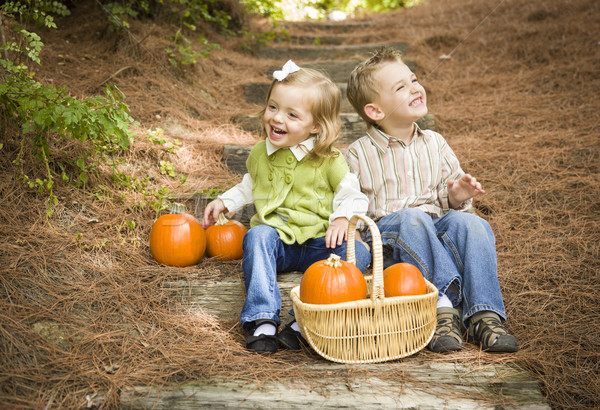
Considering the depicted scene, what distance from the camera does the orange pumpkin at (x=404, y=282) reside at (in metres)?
1.87

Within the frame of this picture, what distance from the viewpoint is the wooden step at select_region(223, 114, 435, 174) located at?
323 cm

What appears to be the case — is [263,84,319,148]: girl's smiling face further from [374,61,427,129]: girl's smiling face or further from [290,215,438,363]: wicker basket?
[290,215,438,363]: wicker basket


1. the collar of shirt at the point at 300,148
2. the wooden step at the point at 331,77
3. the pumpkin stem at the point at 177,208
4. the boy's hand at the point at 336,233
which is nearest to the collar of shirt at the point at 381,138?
the collar of shirt at the point at 300,148

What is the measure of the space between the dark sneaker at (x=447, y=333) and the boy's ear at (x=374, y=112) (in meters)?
1.01

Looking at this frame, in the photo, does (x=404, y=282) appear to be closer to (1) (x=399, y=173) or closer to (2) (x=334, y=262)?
(2) (x=334, y=262)

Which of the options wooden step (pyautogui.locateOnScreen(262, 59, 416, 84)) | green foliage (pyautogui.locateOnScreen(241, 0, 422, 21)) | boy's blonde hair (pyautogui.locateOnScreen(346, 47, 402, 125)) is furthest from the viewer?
green foliage (pyautogui.locateOnScreen(241, 0, 422, 21))

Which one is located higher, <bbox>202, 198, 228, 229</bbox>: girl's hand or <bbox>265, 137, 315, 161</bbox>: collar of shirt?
<bbox>265, 137, 315, 161</bbox>: collar of shirt

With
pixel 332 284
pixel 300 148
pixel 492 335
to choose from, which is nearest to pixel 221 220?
pixel 300 148

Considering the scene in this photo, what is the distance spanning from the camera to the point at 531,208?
2830mm

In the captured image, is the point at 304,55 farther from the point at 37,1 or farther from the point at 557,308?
the point at 557,308

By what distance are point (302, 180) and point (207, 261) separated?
0.66 m

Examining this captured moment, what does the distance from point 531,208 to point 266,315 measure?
186 cm

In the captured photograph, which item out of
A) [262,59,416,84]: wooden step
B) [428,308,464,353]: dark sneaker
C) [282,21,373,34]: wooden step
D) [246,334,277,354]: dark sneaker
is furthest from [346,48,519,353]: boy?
[282,21,373,34]: wooden step

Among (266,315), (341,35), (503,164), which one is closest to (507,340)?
(266,315)
